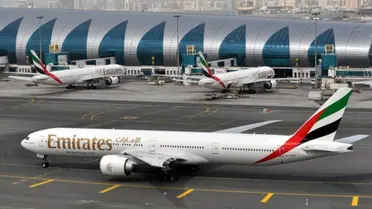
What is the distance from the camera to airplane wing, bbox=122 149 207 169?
61125mm

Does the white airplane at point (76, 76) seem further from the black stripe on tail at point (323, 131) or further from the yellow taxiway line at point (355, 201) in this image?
the yellow taxiway line at point (355, 201)

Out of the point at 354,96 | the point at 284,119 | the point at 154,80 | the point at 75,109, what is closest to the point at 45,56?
the point at 154,80

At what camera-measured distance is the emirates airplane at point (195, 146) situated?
5988cm

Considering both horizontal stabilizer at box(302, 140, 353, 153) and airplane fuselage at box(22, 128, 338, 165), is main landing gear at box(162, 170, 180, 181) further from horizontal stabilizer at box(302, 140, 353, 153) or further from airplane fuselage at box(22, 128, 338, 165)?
horizontal stabilizer at box(302, 140, 353, 153)

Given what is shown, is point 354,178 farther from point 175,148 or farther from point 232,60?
point 232,60

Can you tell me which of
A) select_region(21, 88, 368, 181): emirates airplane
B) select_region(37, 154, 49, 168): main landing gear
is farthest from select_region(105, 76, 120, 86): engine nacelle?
select_region(21, 88, 368, 181): emirates airplane

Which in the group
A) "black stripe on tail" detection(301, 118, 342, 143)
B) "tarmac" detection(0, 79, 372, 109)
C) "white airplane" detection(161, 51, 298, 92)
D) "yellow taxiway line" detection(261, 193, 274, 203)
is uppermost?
"black stripe on tail" detection(301, 118, 342, 143)

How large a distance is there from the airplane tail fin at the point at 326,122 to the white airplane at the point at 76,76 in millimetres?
82031

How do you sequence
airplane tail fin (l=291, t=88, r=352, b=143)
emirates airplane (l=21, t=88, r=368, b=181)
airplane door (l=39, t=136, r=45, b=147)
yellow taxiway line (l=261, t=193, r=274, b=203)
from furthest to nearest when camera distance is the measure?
airplane door (l=39, t=136, r=45, b=147), emirates airplane (l=21, t=88, r=368, b=181), airplane tail fin (l=291, t=88, r=352, b=143), yellow taxiway line (l=261, t=193, r=274, b=203)

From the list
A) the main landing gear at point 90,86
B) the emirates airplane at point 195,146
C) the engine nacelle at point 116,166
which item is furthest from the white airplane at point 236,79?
the engine nacelle at point 116,166

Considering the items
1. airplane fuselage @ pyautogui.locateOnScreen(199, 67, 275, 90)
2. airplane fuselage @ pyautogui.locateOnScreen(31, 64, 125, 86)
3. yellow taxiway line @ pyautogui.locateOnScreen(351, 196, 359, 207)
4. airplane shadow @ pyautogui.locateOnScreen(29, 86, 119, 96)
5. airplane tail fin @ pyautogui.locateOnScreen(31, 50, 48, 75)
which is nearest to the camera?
yellow taxiway line @ pyautogui.locateOnScreen(351, 196, 359, 207)

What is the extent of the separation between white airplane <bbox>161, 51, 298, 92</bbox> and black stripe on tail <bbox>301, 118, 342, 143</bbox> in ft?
219

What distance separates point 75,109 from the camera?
111938mm

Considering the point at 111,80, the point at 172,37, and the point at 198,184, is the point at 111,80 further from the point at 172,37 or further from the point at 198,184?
the point at 198,184
